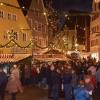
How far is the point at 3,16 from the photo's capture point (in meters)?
50.4

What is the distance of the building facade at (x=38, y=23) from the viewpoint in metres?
61.0

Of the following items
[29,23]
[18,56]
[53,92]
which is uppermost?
[29,23]

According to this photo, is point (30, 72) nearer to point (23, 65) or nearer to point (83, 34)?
point (23, 65)

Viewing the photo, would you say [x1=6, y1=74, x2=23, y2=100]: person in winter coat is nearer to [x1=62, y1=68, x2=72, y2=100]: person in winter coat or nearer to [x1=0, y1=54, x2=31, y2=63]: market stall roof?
[x1=62, y1=68, x2=72, y2=100]: person in winter coat

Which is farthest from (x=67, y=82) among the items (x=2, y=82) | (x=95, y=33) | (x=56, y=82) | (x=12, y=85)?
(x=95, y=33)

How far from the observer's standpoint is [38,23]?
64.6 m

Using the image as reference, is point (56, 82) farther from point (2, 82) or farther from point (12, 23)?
point (12, 23)

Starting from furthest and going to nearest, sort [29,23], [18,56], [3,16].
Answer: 1. [29,23]
2. [3,16]
3. [18,56]

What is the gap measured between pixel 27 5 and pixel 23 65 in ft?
87.8

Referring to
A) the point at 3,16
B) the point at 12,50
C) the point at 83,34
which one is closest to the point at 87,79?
the point at 12,50

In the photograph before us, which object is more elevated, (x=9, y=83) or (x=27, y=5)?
(x=27, y=5)

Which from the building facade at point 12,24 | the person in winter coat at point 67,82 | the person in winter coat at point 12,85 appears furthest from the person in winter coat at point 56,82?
the building facade at point 12,24

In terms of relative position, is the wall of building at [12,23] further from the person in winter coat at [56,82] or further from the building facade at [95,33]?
the building facade at [95,33]

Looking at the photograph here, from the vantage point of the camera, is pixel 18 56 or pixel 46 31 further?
pixel 46 31
